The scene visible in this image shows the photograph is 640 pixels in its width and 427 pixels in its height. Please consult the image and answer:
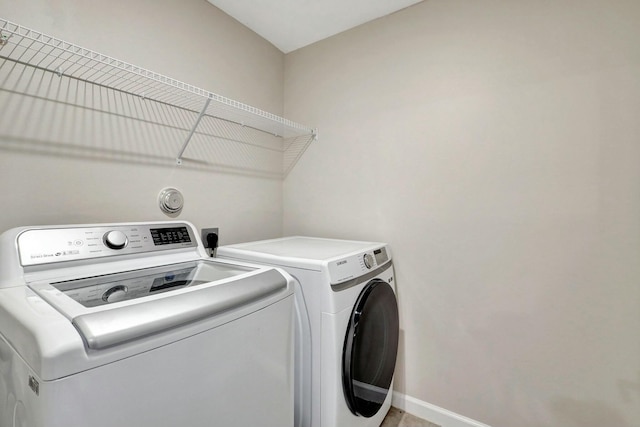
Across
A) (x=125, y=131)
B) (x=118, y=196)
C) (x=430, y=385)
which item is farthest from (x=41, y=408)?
(x=430, y=385)

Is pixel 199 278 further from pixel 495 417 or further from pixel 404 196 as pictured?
pixel 495 417

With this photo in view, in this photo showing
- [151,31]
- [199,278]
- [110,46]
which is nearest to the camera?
[199,278]

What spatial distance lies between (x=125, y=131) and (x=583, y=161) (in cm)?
219

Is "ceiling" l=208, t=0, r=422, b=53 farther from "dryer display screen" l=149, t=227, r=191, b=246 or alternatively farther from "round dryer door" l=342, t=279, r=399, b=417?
"round dryer door" l=342, t=279, r=399, b=417

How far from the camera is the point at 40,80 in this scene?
116cm

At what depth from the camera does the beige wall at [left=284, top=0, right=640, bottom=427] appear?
51.2 inches

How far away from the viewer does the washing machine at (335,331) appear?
49.5 inches

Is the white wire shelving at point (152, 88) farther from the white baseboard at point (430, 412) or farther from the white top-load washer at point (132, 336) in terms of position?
the white baseboard at point (430, 412)

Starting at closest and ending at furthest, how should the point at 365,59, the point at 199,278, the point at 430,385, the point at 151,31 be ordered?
the point at 199,278
the point at 151,31
the point at 430,385
the point at 365,59

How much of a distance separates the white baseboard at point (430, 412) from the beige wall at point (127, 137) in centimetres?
144

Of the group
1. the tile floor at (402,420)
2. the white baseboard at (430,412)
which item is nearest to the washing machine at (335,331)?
the tile floor at (402,420)

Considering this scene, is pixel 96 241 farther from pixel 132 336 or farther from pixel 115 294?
pixel 132 336

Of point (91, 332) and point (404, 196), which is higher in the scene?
point (404, 196)

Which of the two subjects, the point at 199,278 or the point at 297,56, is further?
the point at 297,56
